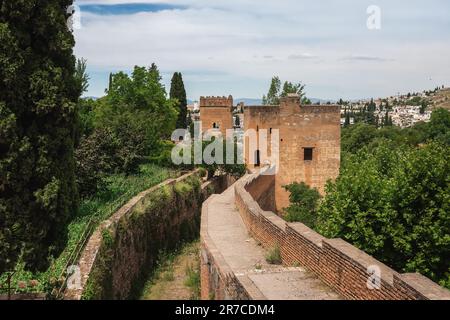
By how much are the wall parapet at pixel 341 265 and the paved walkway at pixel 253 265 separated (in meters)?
0.22

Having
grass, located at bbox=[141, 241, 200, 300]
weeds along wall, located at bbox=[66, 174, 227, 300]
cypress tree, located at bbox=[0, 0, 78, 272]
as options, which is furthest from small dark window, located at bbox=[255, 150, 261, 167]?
cypress tree, located at bbox=[0, 0, 78, 272]

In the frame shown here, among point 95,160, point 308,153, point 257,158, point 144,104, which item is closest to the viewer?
point 95,160

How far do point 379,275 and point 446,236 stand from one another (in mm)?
6280

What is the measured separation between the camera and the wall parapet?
5.96 meters

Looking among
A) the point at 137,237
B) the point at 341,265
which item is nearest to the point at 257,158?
the point at 137,237

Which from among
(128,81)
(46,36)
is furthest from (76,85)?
(128,81)

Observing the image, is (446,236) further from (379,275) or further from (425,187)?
(379,275)

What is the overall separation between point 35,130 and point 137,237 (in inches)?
186

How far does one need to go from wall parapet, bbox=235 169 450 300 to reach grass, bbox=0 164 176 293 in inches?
154

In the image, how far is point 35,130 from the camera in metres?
10.8

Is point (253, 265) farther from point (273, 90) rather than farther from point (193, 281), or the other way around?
point (273, 90)

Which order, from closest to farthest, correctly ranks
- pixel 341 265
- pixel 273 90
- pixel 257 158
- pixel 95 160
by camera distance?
pixel 341 265
pixel 95 160
pixel 257 158
pixel 273 90

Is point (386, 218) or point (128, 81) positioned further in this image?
point (128, 81)
